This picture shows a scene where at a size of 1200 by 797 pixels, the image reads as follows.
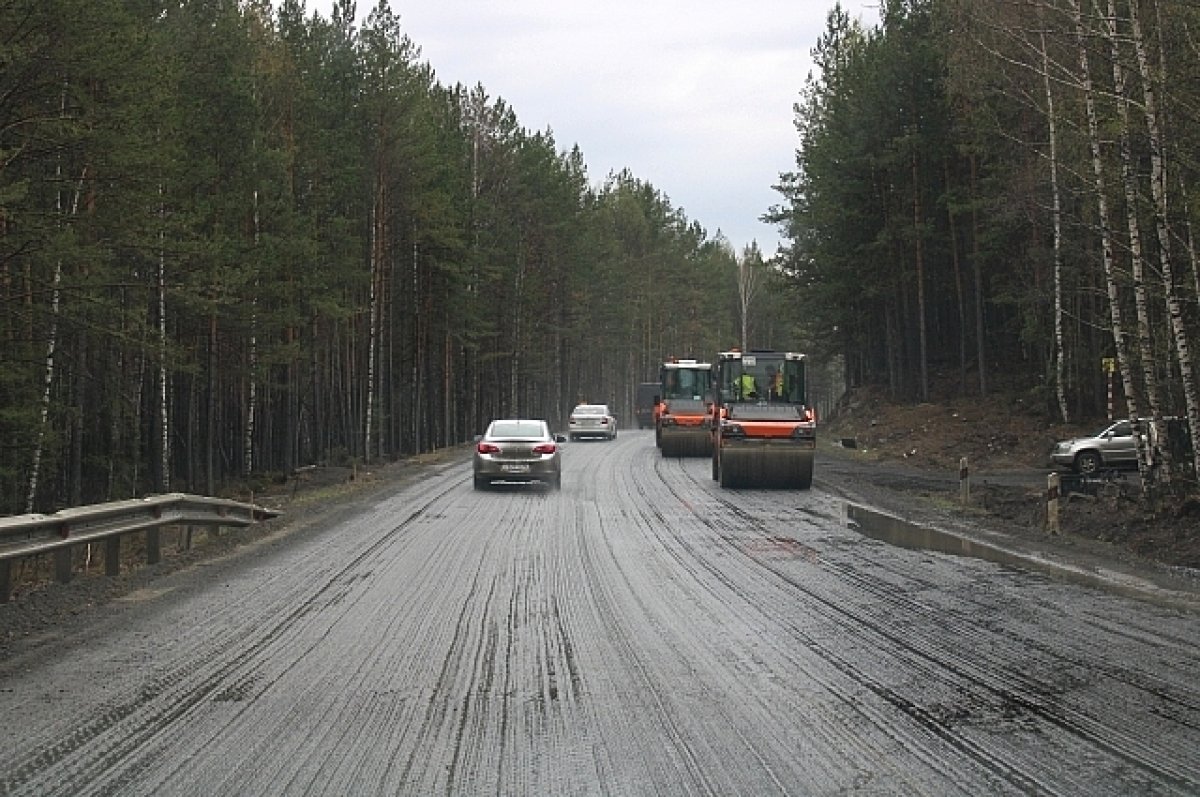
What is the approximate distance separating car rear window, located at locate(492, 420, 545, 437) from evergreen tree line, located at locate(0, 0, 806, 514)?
7006mm

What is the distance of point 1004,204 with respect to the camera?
102ft

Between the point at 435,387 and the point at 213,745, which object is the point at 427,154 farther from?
the point at 213,745

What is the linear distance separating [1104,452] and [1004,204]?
24.0 feet

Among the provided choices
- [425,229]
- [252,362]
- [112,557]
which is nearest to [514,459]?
[252,362]

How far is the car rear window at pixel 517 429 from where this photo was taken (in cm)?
2603

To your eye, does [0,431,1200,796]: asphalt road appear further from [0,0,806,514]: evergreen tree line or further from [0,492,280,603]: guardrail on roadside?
[0,0,806,514]: evergreen tree line

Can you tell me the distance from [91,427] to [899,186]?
102 feet

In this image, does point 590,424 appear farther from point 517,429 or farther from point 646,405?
point 517,429

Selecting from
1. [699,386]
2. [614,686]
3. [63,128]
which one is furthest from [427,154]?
[614,686]

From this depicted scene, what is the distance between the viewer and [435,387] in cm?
5947

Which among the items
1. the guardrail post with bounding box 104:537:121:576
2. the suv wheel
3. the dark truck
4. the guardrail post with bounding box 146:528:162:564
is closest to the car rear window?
the guardrail post with bounding box 146:528:162:564

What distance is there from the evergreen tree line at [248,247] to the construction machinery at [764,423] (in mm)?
11913

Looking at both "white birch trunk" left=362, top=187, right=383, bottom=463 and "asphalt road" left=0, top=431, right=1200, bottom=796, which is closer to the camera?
"asphalt road" left=0, top=431, right=1200, bottom=796

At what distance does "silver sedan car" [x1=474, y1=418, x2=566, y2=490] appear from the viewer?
83.4ft
